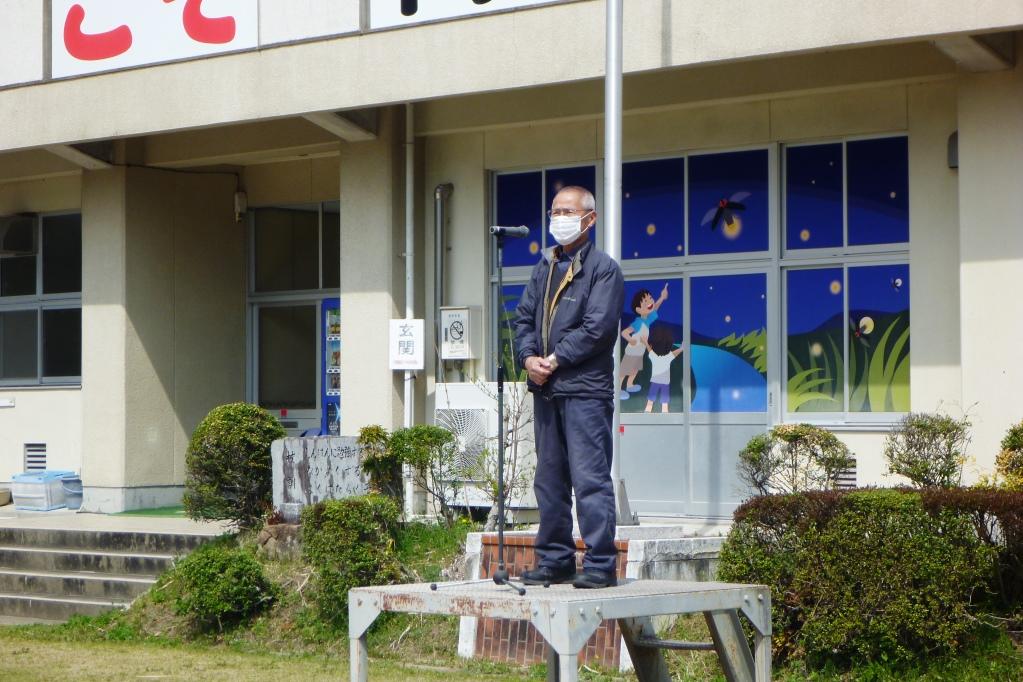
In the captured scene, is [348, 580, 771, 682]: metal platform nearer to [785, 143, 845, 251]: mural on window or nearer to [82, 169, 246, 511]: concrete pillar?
[785, 143, 845, 251]: mural on window

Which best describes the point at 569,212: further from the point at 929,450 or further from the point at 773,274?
the point at 773,274

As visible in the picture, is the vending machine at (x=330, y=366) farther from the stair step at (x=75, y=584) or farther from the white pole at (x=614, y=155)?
the white pole at (x=614, y=155)

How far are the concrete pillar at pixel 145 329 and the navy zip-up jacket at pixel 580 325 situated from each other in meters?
10.6

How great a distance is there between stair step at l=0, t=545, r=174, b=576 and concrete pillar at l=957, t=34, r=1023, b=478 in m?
7.02

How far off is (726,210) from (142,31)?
6.08m

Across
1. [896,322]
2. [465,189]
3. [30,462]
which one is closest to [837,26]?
[896,322]

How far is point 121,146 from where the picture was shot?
1650 cm

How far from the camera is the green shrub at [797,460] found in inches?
455

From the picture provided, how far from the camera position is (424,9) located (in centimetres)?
1314

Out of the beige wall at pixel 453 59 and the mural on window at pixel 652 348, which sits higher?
the beige wall at pixel 453 59

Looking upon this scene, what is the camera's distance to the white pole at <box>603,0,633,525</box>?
35.4 ft

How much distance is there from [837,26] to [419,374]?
18.8ft

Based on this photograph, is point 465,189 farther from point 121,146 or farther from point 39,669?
point 39,669

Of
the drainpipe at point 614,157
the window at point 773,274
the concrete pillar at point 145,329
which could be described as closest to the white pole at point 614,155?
the drainpipe at point 614,157
